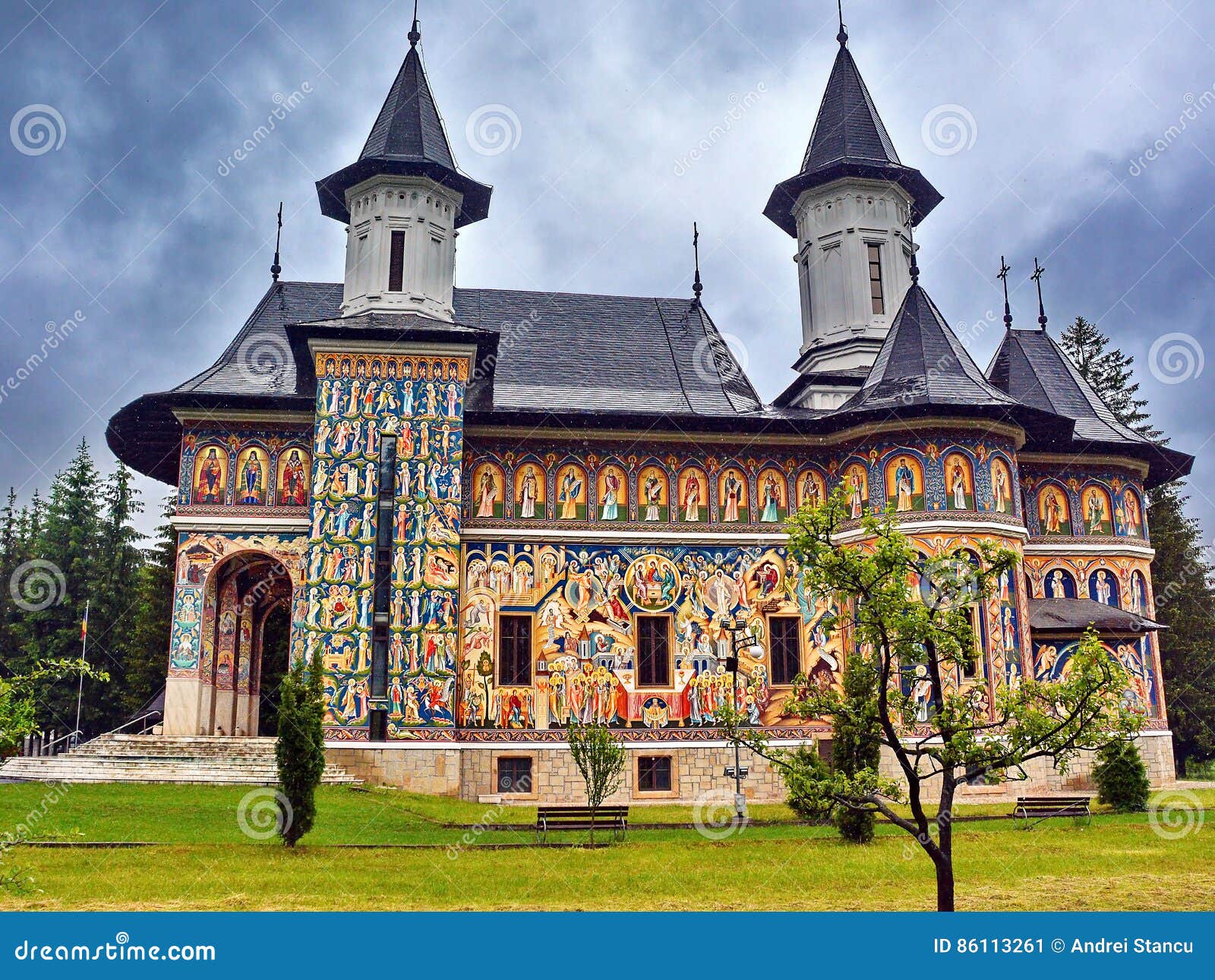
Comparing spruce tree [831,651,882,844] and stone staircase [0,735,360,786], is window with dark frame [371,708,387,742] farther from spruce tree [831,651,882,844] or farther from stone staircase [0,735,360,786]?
spruce tree [831,651,882,844]

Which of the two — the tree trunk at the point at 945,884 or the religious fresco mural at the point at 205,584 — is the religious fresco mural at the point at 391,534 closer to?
the religious fresco mural at the point at 205,584

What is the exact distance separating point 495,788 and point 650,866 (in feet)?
33.1

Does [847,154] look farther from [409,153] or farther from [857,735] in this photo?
[857,735]

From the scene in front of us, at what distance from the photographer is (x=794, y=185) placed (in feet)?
102

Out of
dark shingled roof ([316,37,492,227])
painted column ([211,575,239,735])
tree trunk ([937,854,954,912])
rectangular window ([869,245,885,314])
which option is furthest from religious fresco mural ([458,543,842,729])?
tree trunk ([937,854,954,912])

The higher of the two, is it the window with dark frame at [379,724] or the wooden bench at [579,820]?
the window with dark frame at [379,724]

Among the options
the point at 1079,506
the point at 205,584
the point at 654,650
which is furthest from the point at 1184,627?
the point at 205,584

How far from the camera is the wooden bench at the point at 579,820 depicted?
15992mm

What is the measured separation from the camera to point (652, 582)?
24891 millimetres

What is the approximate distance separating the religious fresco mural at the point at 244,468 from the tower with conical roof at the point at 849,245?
13674mm

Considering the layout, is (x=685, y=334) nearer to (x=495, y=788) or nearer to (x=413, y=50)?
(x=413, y=50)

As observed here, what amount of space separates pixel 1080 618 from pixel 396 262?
1871cm

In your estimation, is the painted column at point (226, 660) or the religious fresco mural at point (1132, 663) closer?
the religious fresco mural at point (1132, 663)

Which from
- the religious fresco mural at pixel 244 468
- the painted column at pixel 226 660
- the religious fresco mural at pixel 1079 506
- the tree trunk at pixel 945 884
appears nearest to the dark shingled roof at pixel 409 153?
the religious fresco mural at pixel 244 468
